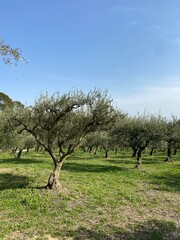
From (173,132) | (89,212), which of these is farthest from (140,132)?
(89,212)

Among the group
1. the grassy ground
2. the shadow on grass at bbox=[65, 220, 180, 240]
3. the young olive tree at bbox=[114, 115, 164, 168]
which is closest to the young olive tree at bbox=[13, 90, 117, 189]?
the grassy ground

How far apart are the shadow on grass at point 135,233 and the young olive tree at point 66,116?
7292 mm

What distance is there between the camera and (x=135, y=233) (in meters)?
10.8

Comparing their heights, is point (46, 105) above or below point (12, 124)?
above

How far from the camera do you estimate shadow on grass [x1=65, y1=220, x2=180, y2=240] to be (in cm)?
1027

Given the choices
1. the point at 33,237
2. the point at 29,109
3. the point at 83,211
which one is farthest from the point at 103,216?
the point at 29,109

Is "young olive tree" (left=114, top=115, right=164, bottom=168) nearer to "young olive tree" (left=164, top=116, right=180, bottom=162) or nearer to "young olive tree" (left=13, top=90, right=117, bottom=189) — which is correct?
"young olive tree" (left=164, top=116, right=180, bottom=162)

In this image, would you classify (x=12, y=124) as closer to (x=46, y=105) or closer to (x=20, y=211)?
(x=46, y=105)

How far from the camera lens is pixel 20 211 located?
42.9ft

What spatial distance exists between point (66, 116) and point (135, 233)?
35.4ft

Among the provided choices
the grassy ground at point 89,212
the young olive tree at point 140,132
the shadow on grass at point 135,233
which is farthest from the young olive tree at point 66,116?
the young olive tree at point 140,132

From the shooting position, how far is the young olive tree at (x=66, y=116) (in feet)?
57.5

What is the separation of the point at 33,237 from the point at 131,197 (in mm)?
8722

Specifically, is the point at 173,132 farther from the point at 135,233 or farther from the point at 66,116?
the point at 135,233
